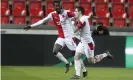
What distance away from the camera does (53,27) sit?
60.7ft

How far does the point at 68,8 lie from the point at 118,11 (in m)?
2.37

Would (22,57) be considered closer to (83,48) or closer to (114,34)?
(114,34)

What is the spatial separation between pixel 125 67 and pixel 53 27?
357cm

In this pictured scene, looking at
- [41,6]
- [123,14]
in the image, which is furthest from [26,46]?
[123,14]

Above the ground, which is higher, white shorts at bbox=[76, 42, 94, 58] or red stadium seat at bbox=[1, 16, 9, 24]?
white shorts at bbox=[76, 42, 94, 58]

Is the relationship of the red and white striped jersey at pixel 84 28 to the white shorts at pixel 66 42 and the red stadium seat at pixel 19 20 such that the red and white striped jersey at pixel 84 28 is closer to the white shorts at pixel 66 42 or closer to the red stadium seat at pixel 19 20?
the white shorts at pixel 66 42

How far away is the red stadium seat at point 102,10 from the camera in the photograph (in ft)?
66.9

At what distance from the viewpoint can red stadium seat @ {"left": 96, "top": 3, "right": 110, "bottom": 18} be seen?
66.9ft

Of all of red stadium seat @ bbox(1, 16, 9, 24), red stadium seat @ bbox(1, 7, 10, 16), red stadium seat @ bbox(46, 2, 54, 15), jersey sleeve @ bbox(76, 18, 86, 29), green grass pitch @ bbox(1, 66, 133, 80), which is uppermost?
jersey sleeve @ bbox(76, 18, 86, 29)

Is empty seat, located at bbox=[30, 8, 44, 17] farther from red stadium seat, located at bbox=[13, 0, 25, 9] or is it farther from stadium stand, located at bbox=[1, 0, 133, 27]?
red stadium seat, located at bbox=[13, 0, 25, 9]

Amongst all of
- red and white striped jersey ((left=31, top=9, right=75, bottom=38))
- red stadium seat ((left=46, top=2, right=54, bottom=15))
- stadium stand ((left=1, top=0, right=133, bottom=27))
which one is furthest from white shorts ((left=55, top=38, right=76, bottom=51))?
red stadium seat ((left=46, top=2, right=54, bottom=15))

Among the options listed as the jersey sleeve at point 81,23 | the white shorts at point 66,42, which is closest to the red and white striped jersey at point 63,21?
the white shorts at point 66,42

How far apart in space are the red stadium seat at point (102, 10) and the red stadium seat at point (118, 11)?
0.41 metres

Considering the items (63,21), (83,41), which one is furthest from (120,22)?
(83,41)
